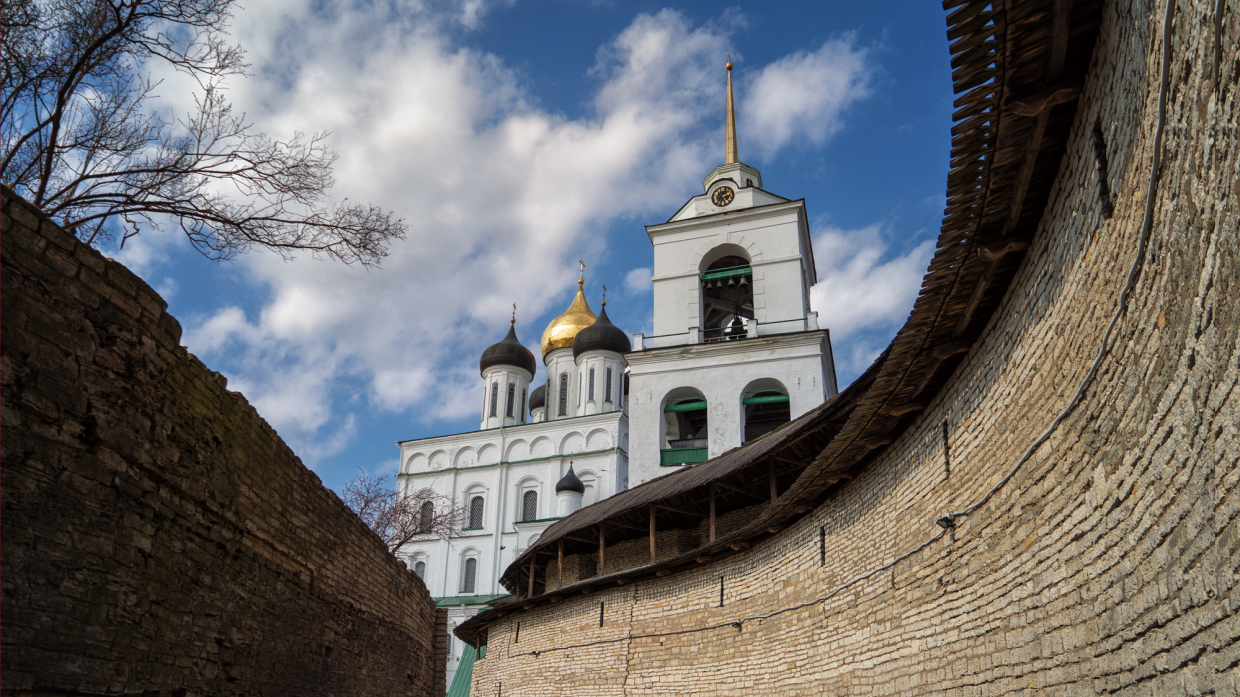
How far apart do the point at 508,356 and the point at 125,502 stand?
135 feet

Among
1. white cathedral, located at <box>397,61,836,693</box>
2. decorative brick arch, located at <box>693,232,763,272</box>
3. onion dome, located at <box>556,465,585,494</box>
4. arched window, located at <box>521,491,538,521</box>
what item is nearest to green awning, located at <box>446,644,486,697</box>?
white cathedral, located at <box>397,61,836,693</box>

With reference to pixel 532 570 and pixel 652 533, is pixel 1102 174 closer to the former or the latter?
pixel 652 533

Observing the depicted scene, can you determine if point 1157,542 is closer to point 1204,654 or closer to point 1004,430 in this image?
point 1204,654

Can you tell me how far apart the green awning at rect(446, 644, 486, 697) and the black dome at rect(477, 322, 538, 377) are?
50.3ft

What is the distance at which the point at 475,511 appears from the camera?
4166 cm

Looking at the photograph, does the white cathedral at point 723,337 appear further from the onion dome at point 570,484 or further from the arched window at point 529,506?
the arched window at point 529,506

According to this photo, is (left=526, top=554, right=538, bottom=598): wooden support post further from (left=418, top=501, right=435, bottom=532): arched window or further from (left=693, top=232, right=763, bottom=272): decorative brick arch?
(left=693, top=232, right=763, bottom=272): decorative brick arch

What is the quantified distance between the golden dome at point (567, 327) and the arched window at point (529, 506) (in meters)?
8.66

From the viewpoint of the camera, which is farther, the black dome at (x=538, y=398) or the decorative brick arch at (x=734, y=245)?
the black dome at (x=538, y=398)

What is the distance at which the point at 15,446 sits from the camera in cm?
407

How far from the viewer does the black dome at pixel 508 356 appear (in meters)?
46.1

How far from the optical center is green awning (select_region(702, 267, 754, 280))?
88.6 ft

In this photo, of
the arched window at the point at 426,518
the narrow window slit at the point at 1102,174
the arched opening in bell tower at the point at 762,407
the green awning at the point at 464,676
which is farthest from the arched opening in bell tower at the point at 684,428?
the narrow window slit at the point at 1102,174

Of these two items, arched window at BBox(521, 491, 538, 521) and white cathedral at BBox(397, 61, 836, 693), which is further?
arched window at BBox(521, 491, 538, 521)
